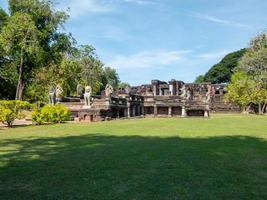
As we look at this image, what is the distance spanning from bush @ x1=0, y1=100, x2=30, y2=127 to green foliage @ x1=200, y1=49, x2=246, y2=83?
71905mm

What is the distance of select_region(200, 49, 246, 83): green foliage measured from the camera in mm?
84375

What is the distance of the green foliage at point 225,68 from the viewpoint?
84.4 meters

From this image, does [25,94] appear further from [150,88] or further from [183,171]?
[183,171]

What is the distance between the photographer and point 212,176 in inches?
227

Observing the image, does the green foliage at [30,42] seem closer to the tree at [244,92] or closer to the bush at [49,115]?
the bush at [49,115]

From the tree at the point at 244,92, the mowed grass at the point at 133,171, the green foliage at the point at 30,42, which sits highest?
the green foliage at the point at 30,42

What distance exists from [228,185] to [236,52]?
84051mm

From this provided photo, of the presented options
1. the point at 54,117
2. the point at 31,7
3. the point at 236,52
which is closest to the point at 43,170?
the point at 54,117

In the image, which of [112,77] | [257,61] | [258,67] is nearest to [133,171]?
[257,61]

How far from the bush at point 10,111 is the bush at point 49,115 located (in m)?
0.87

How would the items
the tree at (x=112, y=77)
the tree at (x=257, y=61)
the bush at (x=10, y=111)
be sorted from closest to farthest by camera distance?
the bush at (x=10, y=111), the tree at (x=257, y=61), the tree at (x=112, y=77)

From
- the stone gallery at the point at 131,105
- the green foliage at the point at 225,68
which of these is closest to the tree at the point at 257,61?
the stone gallery at the point at 131,105

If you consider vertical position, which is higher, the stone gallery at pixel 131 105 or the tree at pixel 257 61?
the tree at pixel 257 61

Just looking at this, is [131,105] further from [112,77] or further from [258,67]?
[112,77]
